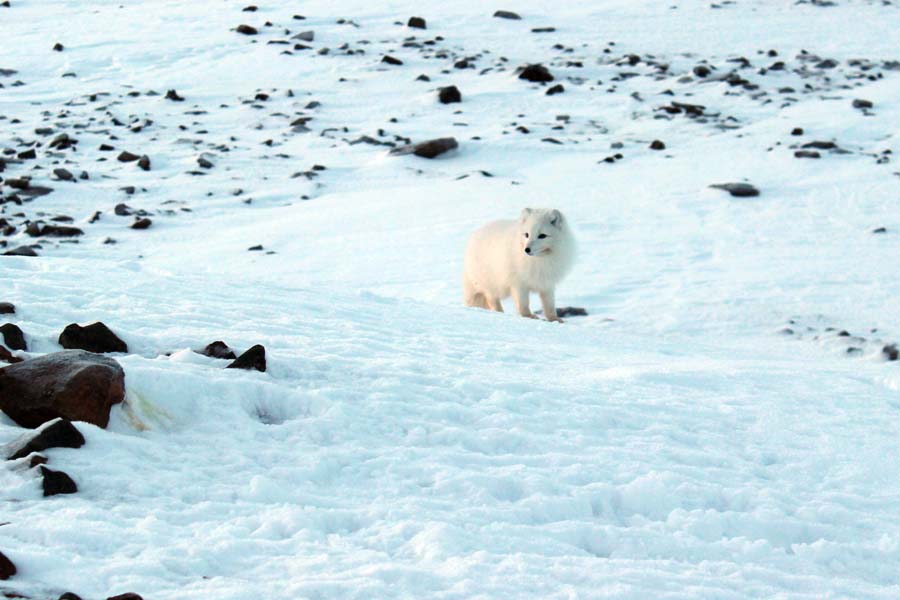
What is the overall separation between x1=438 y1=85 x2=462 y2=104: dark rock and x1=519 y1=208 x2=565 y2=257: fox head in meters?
9.21

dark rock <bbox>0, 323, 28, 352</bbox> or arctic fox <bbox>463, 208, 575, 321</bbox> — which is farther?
arctic fox <bbox>463, 208, 575, 321</bbox>

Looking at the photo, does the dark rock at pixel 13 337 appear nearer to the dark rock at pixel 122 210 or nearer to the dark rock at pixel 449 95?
the dark rock at pixel 122 210

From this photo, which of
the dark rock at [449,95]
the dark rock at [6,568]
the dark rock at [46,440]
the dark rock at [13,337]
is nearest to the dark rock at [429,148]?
the dark rock at [449,95]

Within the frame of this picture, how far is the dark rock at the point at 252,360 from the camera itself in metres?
5.05

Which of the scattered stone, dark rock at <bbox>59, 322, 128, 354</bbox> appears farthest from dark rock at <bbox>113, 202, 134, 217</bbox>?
dark rock at <bbox>59, 322, 128, 354</bbox>

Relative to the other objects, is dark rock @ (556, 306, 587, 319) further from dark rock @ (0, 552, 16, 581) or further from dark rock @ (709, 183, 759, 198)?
dark rock @ (0, 552, 16, 581)

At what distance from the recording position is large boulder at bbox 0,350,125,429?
161 inches

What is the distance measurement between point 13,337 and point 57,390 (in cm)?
104

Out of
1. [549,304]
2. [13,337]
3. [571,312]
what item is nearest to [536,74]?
[571,312]

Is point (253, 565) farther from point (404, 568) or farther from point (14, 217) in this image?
A: point (14, 217)

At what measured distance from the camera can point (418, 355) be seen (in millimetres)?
6133

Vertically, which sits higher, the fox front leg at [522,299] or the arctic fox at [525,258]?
the arctic fox at [525,258]

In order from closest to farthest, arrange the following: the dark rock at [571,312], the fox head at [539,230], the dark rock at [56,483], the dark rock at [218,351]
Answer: the dark rock at [56,483] → the dark rock at [218,351] → the fox head at [539,230] → the dark rock at [571,312]

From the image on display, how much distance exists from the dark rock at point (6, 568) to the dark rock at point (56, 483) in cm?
58
